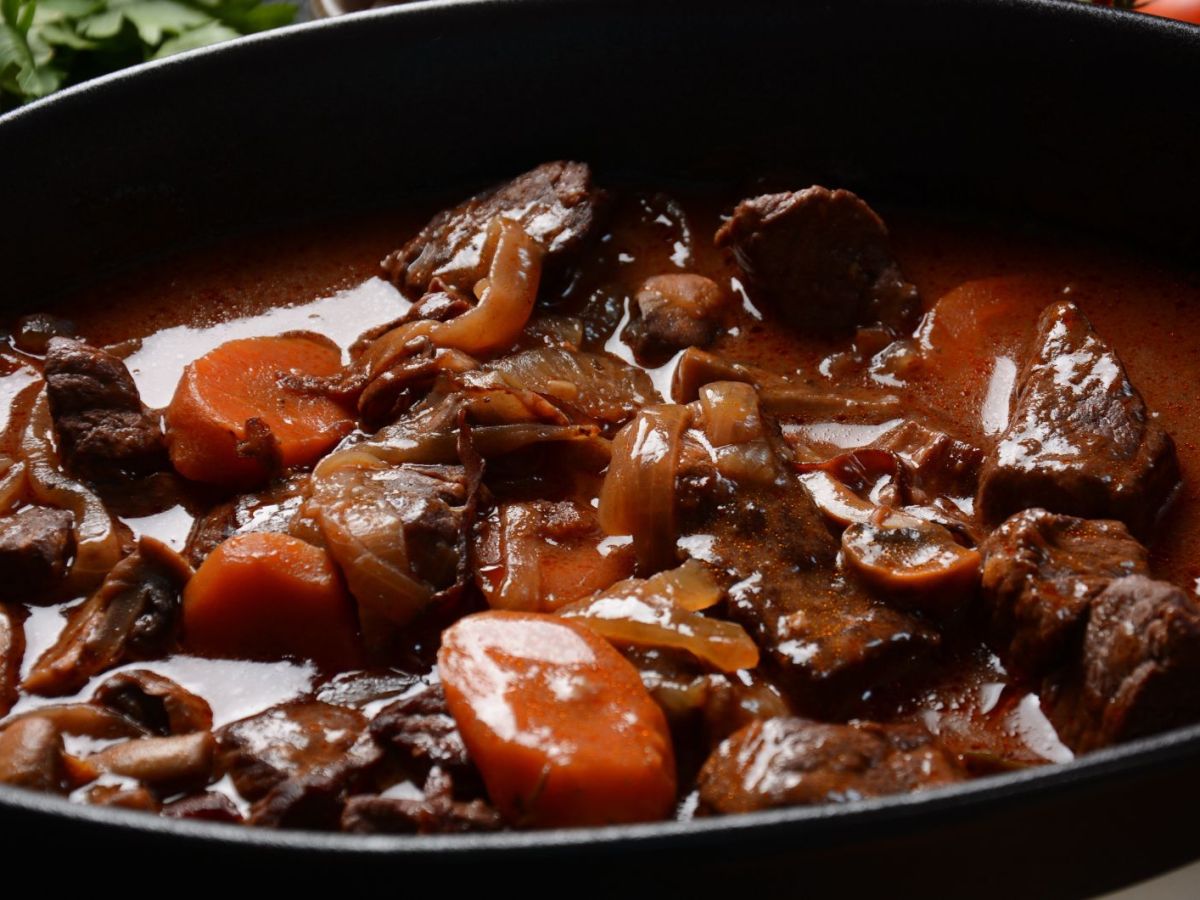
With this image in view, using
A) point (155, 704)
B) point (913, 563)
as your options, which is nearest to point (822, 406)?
point (913, 563)

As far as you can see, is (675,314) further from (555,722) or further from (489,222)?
(555,722)

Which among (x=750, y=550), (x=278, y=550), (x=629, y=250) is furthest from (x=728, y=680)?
(x=629, y=250)

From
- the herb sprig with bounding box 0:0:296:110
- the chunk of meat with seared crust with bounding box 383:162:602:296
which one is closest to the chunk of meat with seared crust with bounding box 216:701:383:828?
the chunk of meat with seared crust with bounding box 383:162:602:296

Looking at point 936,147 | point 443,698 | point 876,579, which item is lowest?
point 443,698

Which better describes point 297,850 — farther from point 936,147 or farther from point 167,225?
point 936,147

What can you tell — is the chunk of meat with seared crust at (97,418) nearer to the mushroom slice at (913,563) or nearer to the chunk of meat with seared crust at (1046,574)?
the mushroom slice at (913,563)
